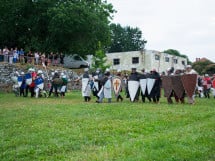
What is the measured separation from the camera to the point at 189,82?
1672 cm

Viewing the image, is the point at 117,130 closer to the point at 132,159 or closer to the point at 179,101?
the point at 132,159

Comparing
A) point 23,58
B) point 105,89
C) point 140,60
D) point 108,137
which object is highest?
point 140,60

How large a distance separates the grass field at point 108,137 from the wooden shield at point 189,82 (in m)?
4.91

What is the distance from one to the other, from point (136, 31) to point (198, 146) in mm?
84252

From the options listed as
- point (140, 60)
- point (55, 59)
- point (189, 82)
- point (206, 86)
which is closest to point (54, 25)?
point (55, 59)

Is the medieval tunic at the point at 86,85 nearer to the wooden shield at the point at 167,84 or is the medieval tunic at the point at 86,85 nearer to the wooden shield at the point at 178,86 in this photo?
the wooden shield at the point at 167,84

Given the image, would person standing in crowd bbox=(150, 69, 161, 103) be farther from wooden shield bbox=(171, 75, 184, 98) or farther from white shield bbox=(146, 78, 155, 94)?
wooden shield bbox=(171, 75, 184, 98)

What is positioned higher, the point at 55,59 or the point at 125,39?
the point at 125,39

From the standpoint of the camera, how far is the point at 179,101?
1902cm

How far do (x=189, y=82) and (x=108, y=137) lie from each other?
942 cm

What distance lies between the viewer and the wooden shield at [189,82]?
653 inches

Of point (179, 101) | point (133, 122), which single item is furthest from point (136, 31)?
point (133, 122)

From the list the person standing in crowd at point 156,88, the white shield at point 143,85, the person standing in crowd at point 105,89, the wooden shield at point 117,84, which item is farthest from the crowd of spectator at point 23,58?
the person standing in crowd at point 156,88

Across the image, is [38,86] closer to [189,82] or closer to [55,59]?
Result: [189,82]
